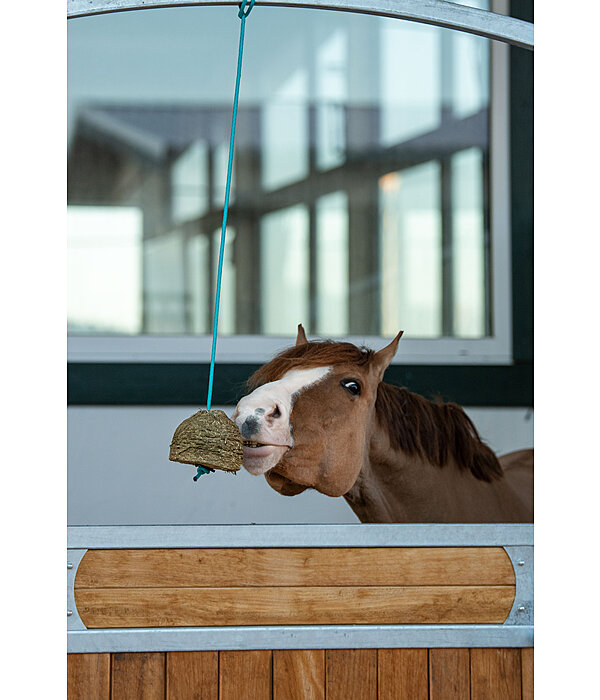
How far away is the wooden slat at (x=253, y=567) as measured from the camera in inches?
66.9

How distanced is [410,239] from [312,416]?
240cm

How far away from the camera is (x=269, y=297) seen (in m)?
4.04

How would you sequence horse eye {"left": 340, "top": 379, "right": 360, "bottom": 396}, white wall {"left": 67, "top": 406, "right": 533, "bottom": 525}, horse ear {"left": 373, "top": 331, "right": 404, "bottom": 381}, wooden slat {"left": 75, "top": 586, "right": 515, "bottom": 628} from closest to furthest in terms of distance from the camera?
wooden slat {"left": 75, "top": 586, "right": 515, "bottom": 628} → horse eye {"left": 340, "top": 379, "right": 360, "bottom": 396} → horse ear {"left": 373, "top": 331, "right": 404, "bottom": 381} → white wall {"left": 67, "top": 406, "right": 533, "bottom": 525}

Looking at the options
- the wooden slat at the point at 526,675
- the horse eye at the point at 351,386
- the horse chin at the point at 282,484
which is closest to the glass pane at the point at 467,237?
the horse eye at the point at 351,386

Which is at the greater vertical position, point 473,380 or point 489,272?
point 489,272

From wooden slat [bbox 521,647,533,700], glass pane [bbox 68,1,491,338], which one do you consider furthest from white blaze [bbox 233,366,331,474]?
glass pane [bbox 68,1,491,338]

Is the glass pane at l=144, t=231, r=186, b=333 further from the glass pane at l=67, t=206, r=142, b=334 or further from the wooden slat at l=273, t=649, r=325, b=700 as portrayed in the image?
the wooden slat at l=273, t=649, r=325, b=700

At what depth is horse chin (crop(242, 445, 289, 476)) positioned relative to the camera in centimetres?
165

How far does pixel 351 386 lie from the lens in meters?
1.94

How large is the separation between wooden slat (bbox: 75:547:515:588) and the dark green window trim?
1.54 m

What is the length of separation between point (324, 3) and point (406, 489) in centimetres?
116
